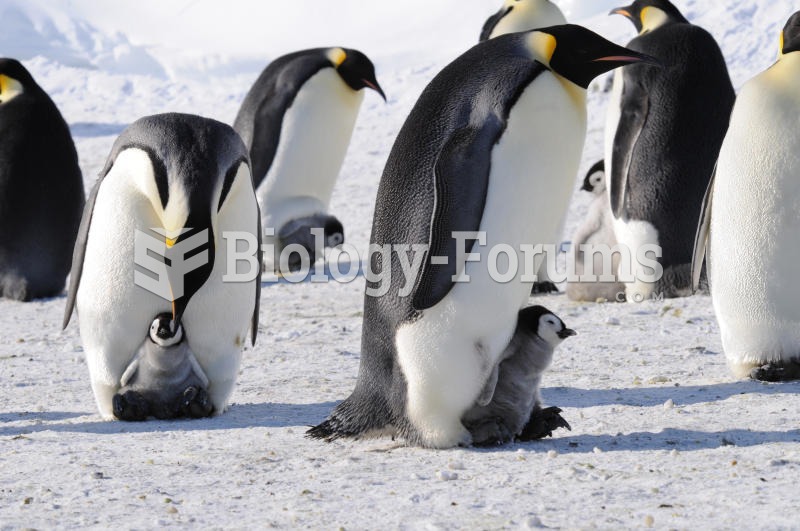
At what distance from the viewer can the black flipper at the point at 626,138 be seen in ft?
20.9

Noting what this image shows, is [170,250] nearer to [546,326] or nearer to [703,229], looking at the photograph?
[546,326]

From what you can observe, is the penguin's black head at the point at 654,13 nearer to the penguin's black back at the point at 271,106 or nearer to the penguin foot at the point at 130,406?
the penguin's black back at the point at 271,106

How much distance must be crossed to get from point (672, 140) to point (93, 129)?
1400 centimetres

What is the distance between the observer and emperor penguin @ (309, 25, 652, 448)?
3.11m

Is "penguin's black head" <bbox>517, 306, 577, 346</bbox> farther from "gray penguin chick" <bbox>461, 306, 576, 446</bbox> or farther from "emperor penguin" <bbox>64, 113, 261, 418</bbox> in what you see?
"emperor penguin" <bbox>64, 113, 261, 418</bbox>

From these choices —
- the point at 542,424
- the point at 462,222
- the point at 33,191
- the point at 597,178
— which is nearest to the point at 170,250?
the point at 462,222

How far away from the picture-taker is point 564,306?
6.38 meters

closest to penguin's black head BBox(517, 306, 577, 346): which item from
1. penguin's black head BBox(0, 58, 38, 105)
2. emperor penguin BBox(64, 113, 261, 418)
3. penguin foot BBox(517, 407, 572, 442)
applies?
penguin foot BBox(517, 407, 572, 442)

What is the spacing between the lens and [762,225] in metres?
4.06

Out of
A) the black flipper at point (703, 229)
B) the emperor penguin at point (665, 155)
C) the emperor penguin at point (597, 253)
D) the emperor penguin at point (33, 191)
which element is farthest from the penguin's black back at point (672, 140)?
the emperor penguin at point (33, 191)

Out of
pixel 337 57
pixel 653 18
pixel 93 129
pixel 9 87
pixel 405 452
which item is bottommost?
pixel 405 452

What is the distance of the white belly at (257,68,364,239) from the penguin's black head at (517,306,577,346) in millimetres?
5715

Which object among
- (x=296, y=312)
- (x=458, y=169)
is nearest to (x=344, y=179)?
(x=296, y=312)

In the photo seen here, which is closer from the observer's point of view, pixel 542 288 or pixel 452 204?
pixel 452 204
